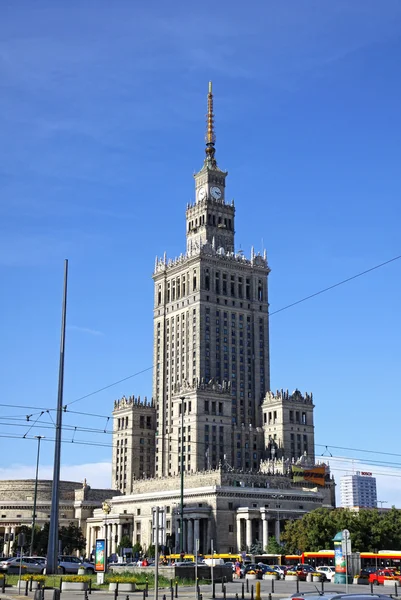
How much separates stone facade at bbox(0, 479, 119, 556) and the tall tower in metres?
19.4

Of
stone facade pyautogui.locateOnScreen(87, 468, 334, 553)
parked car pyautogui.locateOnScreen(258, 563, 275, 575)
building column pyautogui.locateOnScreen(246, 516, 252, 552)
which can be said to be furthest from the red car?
building column pyautogui.locateOnScreen(246, 516, 252, 552)

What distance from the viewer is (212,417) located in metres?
166

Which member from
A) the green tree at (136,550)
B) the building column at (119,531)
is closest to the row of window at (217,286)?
the building column at (119,531)

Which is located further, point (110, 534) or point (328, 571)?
point (110, 534)

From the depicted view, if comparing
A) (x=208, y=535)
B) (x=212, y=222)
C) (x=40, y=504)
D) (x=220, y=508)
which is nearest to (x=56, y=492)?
(x=208, y=535)

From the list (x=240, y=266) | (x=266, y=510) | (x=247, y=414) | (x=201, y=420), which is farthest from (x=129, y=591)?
(x=240, y=266)

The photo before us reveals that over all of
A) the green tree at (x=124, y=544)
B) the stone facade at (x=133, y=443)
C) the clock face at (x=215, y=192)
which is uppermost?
the clock face at (x=215, y=192)

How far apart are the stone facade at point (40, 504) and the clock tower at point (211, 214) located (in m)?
60.8

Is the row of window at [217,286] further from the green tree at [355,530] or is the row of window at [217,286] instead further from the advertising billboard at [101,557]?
the advertising billboard at [101,557]

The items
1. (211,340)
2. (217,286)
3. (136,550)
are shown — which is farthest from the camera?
(217,286)

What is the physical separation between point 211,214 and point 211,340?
1290 inches

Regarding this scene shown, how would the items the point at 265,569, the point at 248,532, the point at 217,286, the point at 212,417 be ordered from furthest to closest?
the point at 217,286, the point at 212,417, the point at 248,532, the point at 265,569

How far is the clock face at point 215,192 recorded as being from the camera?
649ft

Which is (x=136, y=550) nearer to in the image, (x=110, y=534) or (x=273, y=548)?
(x=110, y=534)
